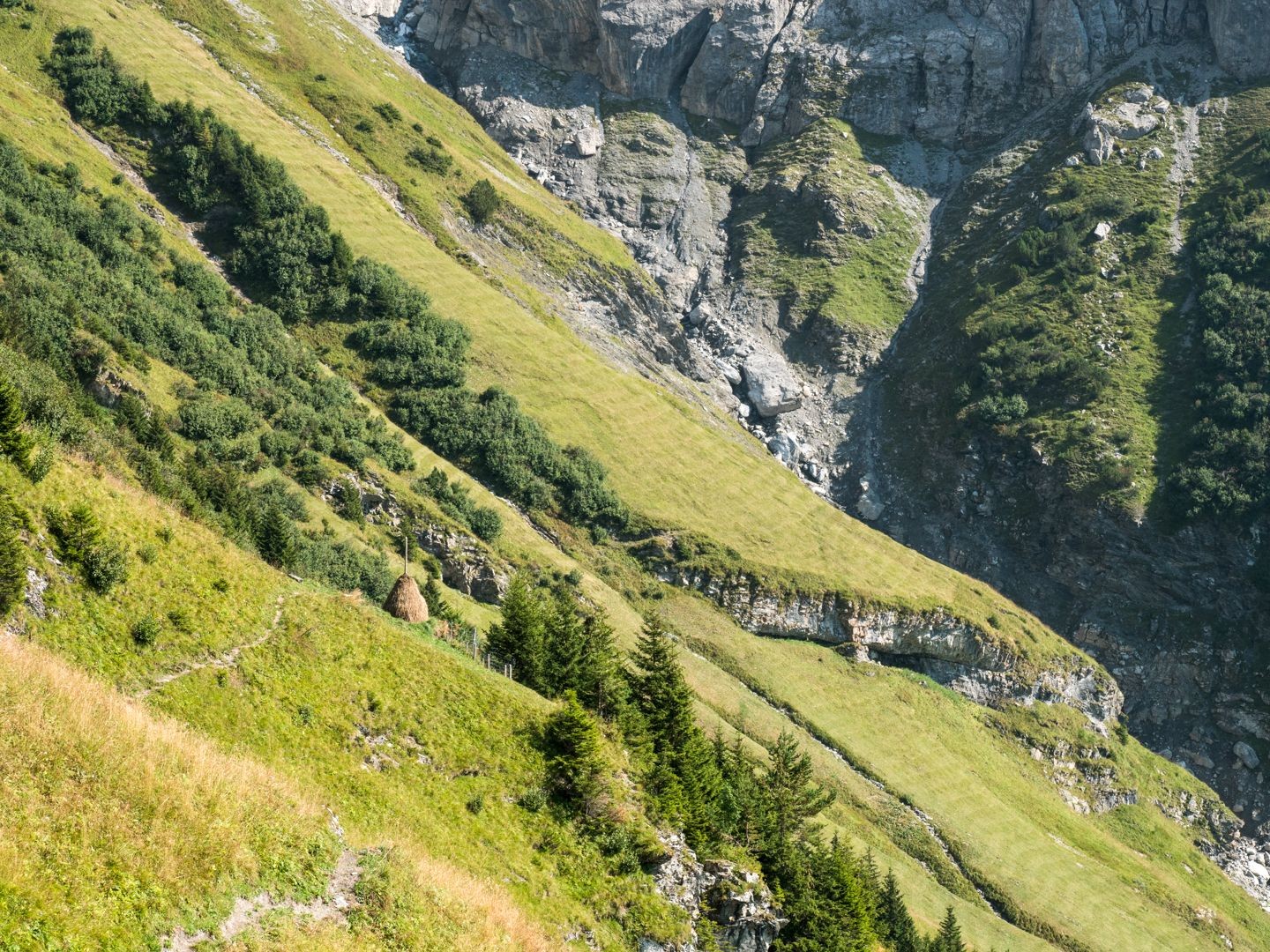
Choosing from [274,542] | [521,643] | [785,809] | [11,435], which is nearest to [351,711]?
[11,435]

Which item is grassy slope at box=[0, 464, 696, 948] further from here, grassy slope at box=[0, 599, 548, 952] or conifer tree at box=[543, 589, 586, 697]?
conifer tree at box=[543, 589, 586, 697]

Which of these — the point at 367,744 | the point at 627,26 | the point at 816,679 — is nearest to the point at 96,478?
the point at 367,744

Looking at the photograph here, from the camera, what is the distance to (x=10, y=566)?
21.5 m

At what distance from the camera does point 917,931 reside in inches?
2073

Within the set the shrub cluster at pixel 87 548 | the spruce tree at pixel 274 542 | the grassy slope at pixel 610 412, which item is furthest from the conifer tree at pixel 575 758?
the grassy slope at pixel 610 412

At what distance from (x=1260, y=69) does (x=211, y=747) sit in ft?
599

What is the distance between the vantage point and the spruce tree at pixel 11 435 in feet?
80.5

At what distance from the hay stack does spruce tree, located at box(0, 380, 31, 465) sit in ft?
→ 54.1

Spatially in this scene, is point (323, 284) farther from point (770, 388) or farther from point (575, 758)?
point (575, 758)

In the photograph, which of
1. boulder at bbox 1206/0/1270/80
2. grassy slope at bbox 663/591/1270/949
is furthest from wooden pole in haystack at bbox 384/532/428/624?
boulder at bbox 1206/0/1270/80

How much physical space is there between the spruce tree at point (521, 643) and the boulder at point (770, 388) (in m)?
107

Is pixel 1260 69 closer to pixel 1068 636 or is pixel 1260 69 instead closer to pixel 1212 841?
pixel 1068 636

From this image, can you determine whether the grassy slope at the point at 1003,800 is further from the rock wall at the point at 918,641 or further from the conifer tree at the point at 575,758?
the conifer tree at the point at 575,758

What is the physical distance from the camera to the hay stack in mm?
39156
